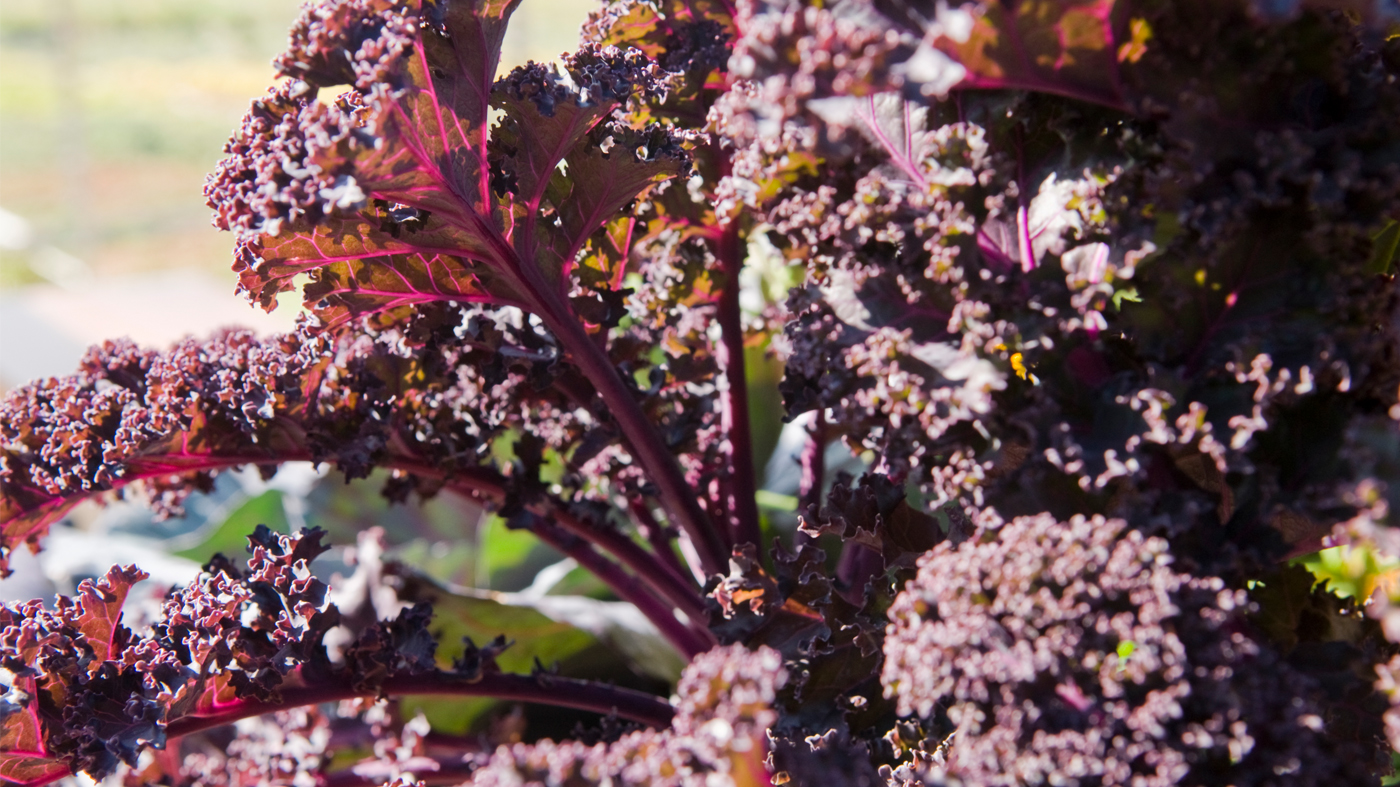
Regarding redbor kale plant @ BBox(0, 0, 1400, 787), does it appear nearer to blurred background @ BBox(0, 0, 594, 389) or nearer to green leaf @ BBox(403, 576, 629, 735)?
green leaf @ BBox(403, 576, 629, 735)

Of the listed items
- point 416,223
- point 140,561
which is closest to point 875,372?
point 416,223

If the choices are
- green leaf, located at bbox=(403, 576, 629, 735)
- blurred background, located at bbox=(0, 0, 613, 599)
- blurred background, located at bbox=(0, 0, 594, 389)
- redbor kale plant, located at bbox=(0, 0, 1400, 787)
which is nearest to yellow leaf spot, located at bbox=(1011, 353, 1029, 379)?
redbor kale plant, located at bbox=(0, 0, 1400, 787)

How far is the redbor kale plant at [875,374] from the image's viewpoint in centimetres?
60

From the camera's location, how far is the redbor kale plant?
0.60m

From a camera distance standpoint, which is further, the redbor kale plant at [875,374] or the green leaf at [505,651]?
the green leaf at [505,651]

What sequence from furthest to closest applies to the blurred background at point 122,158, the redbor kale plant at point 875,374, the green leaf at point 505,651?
the blurred background at point 122,158 < the green leaf at point 505,651 < the redbor kale plant at point 875,374

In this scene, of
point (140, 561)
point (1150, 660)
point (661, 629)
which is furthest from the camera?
point (140, 561)

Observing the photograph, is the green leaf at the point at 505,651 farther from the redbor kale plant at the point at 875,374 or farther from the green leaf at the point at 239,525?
the green leaf at the point at 239,525

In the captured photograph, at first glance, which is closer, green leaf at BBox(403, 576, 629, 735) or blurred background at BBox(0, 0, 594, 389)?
green leaf at BBox(403, 576, 629, 735)

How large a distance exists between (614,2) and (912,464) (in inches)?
22.8

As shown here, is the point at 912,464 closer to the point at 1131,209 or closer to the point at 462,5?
the point at 1131,209

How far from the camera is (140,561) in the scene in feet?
5.26

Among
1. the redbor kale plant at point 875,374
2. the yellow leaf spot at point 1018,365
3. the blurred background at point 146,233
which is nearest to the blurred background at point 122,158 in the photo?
the blurred background at point 146,233

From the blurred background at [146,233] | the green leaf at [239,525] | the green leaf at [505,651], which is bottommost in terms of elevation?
the green leaf at [505,651]
